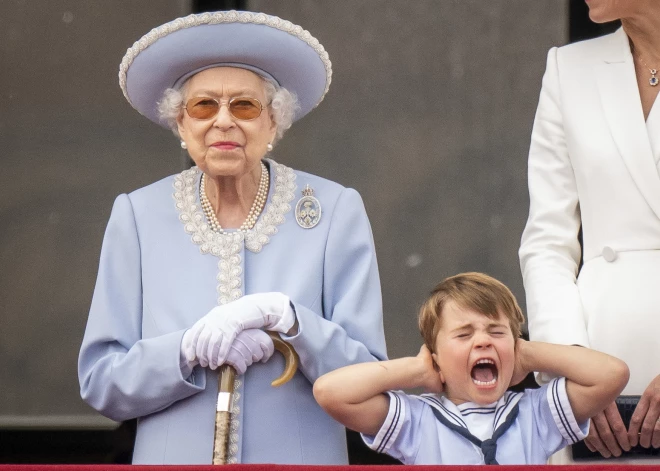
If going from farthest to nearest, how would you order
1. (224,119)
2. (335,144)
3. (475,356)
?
(335,144) → (224,119) → (475,356)

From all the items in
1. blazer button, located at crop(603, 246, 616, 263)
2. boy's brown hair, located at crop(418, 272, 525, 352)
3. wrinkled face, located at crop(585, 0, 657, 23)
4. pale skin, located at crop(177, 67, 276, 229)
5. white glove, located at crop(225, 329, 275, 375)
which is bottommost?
white glove, located at crop(225, 329, 275, 375)

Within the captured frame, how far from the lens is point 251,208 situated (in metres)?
3.71

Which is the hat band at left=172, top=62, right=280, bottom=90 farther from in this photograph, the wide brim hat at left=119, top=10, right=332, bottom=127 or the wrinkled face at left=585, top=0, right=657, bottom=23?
the wrinkled face at left=585, top=0, right=657, bottom=23

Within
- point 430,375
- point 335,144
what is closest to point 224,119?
point 430,375

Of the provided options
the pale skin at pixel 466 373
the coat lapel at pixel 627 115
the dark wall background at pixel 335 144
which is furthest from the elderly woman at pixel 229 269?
the dark wall background at pixel 335 144

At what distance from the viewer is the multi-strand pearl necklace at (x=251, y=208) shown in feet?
12.1

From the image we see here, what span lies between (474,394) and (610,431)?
32cm

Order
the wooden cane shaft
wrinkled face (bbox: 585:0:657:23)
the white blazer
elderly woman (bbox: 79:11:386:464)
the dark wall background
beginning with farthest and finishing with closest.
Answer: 1. the dark wall background
2. wrinkled face (bbox: 585:0:657:23)
3. the white blazer
4. elderly woman (bbox: 79:11:386:464)
5. the wooden cane shaft

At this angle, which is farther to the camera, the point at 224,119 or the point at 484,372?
the point at 224,119

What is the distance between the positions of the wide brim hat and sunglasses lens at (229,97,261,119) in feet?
0.31

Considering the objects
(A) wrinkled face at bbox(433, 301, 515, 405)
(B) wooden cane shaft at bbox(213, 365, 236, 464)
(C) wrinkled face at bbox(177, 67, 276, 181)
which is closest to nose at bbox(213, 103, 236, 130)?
(C) wrinkled face at bbox(177, 67, 276, 181)

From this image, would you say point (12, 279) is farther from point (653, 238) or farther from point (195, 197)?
point (653, 238)

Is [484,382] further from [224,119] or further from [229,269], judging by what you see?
[224,119]

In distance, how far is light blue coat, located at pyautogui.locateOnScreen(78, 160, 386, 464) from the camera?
348 centimetres
